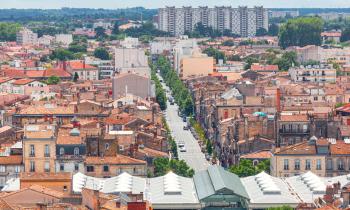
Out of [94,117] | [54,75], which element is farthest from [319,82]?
[94,117]

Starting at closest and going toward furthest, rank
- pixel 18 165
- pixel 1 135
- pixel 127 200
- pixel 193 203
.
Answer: pixel 127 200, pixel 193 203, pixel 18 165, pixel 1 135

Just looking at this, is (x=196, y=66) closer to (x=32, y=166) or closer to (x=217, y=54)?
(x=217, y=54)

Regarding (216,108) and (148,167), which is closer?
(148,167)

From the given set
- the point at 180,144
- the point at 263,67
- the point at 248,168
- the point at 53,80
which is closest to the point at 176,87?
the point at 53,80

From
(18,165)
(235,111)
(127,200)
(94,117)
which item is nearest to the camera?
(127,200)

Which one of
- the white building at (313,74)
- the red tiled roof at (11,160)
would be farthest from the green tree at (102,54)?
the red tiled roof at (11,160)

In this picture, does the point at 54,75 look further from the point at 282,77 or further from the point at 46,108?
the point at 46,108

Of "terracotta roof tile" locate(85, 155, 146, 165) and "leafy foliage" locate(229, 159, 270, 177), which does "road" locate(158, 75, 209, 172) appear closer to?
"leafy foliage" locate(229, 159, 270, 177)
